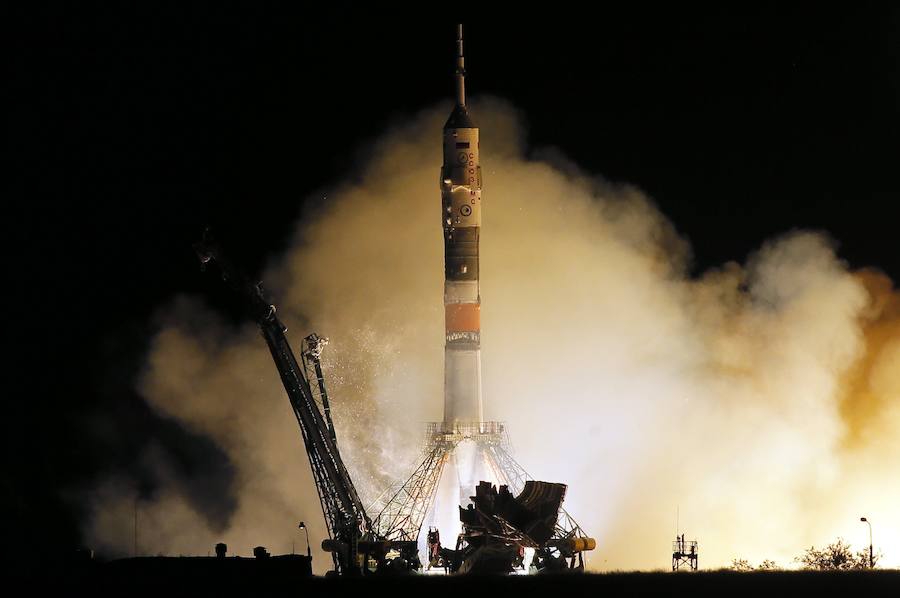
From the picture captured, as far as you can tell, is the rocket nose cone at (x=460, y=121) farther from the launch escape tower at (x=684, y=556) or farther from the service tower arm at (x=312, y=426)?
the launch escape tower at (x=684, y=556)

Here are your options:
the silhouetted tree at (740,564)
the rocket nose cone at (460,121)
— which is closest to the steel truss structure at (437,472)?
the silhouetted tree at (740,564)

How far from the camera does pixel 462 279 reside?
95750mm

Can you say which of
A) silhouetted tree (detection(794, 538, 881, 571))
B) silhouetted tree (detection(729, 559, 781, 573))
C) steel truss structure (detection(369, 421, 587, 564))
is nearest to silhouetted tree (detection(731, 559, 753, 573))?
silhouetted tree (detection(729, 559, 781, 573))

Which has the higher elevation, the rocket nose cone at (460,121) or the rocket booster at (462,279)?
the rocket nose cone at (460,121)

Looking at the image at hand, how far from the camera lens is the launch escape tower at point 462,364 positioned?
95438mm

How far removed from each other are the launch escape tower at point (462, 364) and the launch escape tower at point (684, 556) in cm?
400

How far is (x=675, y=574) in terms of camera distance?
85.1m

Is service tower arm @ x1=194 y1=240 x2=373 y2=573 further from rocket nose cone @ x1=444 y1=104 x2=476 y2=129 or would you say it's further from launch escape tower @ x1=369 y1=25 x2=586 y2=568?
rocket nose cone @ x1=444 y1=104 x2=476 y2=129

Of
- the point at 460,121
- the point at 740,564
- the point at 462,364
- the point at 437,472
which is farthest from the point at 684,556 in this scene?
the point at 460,121

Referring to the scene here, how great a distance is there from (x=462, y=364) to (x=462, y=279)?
11.1 ft

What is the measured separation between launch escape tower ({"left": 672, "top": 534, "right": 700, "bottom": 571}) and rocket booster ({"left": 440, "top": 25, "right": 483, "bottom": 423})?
949 centimetres

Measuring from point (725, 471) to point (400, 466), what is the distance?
1422 centimetres

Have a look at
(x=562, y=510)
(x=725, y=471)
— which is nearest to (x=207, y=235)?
(x=562, y=510)

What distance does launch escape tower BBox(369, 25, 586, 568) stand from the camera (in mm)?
95438
